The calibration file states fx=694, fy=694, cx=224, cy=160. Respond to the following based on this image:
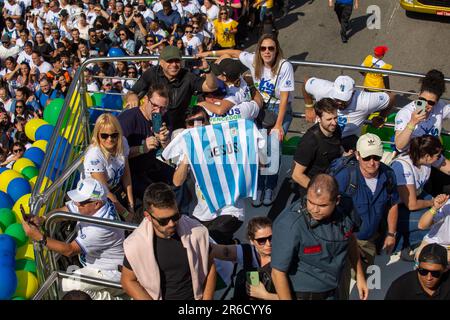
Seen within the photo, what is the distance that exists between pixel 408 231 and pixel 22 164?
202 inches

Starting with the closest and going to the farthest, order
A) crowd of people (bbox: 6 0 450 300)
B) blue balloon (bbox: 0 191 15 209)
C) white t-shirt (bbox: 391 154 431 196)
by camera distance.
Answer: crowd of people (bbox: 6 0 450 300), white t-shirt (bbox: 391 154 431 196), blue balloon (bbox: 0 191 15 209)

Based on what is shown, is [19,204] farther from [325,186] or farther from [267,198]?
[325,186]

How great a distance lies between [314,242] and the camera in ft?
16.2

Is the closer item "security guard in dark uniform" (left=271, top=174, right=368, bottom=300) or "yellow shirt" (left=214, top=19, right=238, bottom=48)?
"security guard in dark uniform" (left=271, top=174, right=368, bottom=300)

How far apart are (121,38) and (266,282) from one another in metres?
9.04

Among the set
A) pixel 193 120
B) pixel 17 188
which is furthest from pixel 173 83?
pixel 17 188

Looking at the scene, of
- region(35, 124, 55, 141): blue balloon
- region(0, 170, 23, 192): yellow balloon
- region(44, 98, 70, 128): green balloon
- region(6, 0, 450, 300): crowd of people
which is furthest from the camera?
region(44, 98, 70, 128): green balloon

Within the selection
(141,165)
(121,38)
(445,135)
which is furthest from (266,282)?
(121,38)

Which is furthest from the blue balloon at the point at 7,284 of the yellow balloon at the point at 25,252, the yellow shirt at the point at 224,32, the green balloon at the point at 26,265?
the yellow shirt at the point at 224,32

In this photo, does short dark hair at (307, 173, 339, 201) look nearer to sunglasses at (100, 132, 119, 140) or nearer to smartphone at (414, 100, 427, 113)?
smartphone at (414, 100, 427, 113)

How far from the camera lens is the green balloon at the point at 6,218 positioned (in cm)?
802

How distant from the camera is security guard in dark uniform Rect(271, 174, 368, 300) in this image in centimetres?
482

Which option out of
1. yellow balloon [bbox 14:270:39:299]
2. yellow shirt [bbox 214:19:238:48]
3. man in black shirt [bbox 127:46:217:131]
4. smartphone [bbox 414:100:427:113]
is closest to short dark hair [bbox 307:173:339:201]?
smartphone [bbox 414:100:427:113]

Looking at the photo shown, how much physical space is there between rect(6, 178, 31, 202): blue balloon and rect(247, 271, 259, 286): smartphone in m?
4.25
